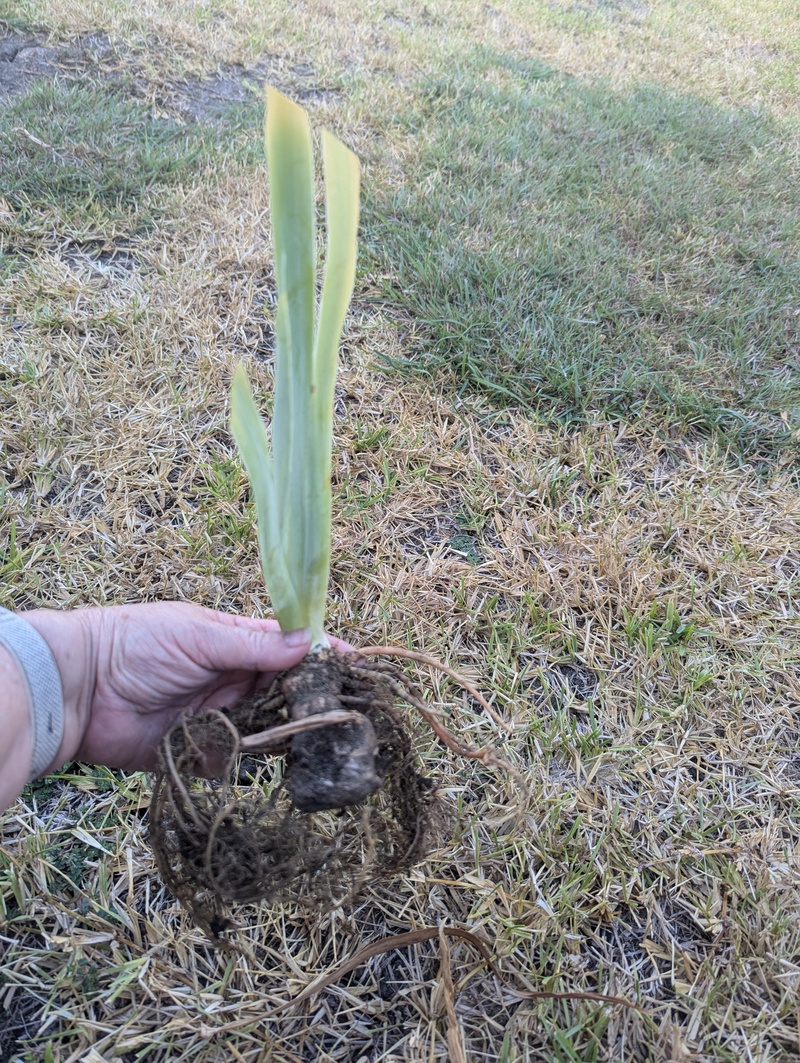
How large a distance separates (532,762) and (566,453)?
2.68 feet

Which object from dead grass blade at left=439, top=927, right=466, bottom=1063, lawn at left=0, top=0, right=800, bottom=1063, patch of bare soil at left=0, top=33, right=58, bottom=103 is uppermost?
patch of bare soil at left=0, top=33, right=58, bottom=103

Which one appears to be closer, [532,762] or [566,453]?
[532,762]

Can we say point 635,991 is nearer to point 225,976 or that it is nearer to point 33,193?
point 225,976

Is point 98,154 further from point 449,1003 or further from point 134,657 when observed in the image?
point 449,1003

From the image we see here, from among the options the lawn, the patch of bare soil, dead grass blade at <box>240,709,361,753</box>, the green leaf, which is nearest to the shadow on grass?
the lawn

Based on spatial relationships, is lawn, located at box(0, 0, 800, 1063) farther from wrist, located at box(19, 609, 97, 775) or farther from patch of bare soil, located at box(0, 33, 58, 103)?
wrist, located at box(19, 609, 97, 775)

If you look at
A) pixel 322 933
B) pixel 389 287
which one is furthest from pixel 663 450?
pixel 322 933

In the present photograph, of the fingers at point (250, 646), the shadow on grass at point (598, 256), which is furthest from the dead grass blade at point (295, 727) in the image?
the shadow on grass at point (598, 256)

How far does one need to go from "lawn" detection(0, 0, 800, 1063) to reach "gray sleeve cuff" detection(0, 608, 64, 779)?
0.76 ft

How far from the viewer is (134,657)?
911 mm

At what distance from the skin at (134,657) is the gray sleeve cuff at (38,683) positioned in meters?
0.03

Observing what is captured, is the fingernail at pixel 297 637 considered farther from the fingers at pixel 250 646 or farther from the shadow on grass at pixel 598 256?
the shadow on grass at pixel 598 256

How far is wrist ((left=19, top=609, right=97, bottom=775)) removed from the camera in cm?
88

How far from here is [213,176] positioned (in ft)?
7.38
